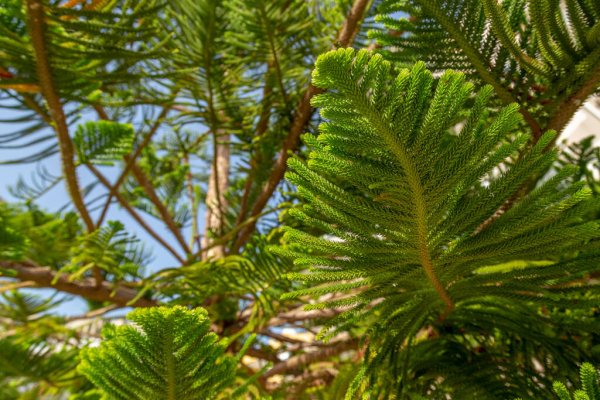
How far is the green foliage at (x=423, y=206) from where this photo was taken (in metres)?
0.35

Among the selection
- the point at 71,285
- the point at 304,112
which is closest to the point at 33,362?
the point at 71,285

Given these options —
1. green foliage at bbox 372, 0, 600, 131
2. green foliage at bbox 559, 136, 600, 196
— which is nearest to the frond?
green foliage at bbox 372, 0, 600, 131

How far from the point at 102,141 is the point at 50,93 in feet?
0.40

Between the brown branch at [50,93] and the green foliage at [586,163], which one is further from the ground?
the brown branch at [50,93]

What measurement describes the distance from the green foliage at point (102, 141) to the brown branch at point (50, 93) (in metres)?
0.04

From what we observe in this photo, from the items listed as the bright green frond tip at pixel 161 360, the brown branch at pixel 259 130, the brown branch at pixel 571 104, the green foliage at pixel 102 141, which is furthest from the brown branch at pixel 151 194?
the brown branch at pixel 571 104

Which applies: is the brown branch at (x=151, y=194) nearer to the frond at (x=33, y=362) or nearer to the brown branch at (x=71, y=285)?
the brown branch at (x=71, y=285)

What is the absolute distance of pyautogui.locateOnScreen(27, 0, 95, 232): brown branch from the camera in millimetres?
644

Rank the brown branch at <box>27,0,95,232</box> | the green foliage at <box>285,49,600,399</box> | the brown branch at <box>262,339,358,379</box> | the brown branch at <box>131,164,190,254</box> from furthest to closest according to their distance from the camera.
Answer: the brown branch at <box>131,164,190,254</box> → the brown branch at <box>262,339,358,379</box> → the brown branch at <box>27,0,95,232</box> → the green foliage at <box>285,49,600,399</box>

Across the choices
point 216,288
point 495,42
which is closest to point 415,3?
point 495,42

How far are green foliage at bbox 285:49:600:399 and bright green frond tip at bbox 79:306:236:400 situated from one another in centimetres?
10

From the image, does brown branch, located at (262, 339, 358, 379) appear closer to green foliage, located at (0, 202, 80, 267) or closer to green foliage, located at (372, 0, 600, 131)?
green foliage, located at (0, 202, 80, 267)

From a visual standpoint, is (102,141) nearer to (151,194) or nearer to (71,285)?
(71,285)

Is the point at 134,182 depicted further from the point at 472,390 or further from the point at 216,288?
the point at 472,390
